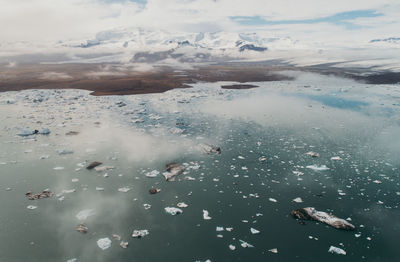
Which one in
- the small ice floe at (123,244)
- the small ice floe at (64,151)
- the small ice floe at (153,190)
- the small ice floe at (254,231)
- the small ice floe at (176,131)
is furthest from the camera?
the small ice floe at (176,131)

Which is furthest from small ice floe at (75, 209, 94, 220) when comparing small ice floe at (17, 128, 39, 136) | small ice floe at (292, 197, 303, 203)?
small ice floe at (17, 128, 39, 136)

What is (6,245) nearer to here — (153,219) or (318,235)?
(153,219)

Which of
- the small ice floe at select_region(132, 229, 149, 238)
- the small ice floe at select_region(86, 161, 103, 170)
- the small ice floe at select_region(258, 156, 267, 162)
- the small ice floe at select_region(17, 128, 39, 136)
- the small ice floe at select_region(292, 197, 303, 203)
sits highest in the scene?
the small ice floe at select_region(17, 128, 39, 136)

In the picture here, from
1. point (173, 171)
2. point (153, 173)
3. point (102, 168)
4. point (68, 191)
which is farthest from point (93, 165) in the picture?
point (173, 171)

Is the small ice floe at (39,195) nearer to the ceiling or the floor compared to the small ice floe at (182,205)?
nearer to the ceiling

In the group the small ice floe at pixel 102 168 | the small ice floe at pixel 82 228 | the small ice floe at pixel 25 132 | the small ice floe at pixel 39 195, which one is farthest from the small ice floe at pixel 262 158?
the small ice floe at pixel 25 132

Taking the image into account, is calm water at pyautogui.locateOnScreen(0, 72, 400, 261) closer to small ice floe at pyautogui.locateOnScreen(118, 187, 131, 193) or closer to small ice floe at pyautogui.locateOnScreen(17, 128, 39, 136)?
small ice floe at pyautogui.locateOnScreen(118, 187, 131, 193)

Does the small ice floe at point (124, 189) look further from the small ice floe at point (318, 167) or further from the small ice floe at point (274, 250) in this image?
the small ice floe at point (318, 167)
